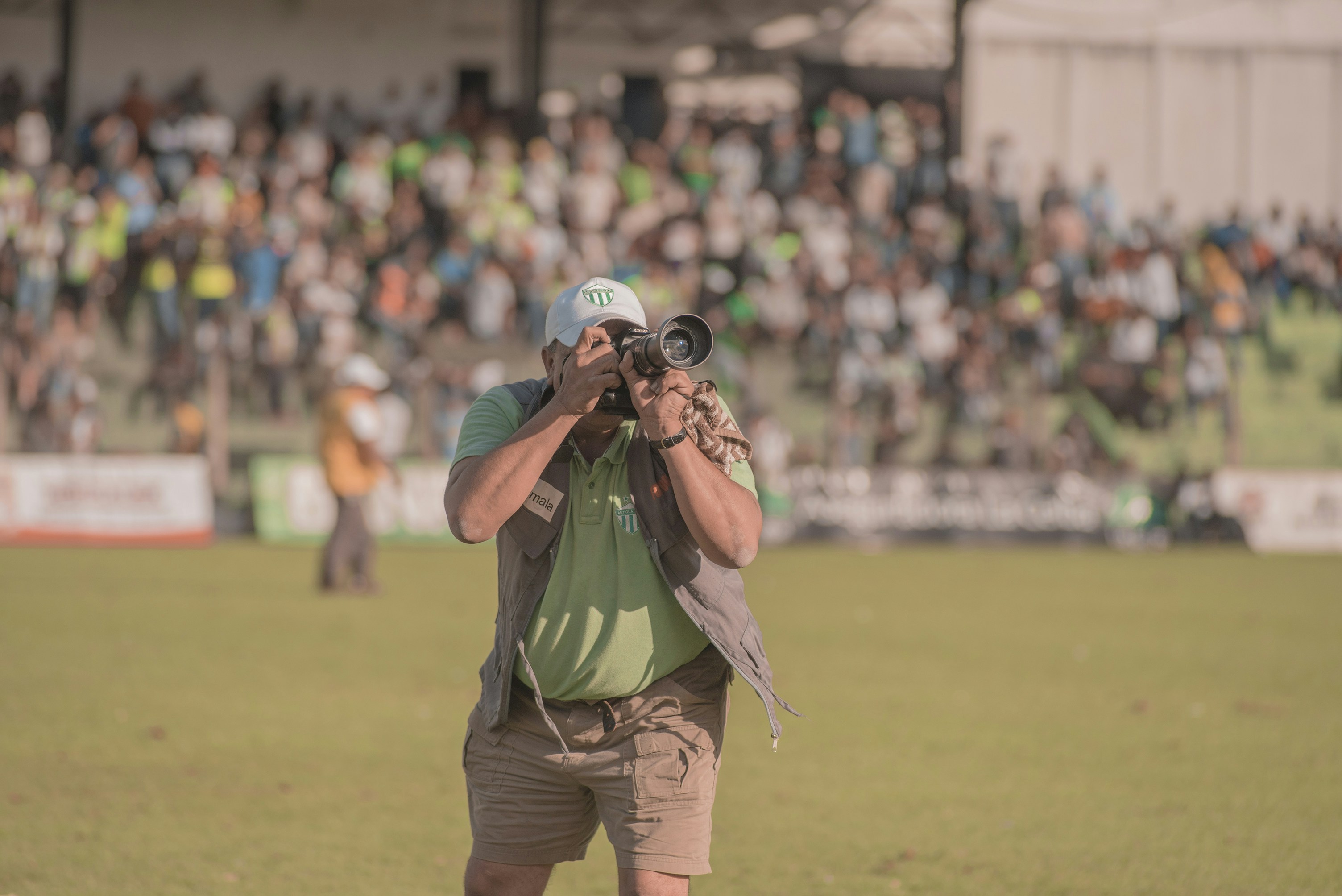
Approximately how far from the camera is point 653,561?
362 centimetres

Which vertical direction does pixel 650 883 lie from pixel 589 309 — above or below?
below

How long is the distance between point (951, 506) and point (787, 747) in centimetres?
1384

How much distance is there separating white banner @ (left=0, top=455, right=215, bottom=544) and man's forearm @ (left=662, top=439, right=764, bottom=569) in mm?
16651

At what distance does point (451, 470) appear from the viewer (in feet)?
12.1

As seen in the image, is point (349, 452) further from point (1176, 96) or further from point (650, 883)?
point (1176, 96)

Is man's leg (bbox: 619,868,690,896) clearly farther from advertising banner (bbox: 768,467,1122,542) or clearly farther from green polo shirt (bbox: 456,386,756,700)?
advertising banner (bbox: 768,467,1122,542)

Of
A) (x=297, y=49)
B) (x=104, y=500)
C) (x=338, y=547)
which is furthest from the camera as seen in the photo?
(x=297, y=49)

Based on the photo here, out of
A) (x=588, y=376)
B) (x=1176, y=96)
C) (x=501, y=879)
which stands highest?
(x=1176, y=96)

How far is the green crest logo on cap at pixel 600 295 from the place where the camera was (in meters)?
3.54

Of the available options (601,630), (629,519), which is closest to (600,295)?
(629,519)

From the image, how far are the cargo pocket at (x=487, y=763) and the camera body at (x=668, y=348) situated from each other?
926 millimetres

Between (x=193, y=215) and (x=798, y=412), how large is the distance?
8986 mm

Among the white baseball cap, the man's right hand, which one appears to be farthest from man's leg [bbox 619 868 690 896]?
the white baseball cap

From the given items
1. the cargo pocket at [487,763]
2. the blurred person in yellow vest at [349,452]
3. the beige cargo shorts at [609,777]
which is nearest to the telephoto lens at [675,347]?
the beige cargo shorts at [609,777]
